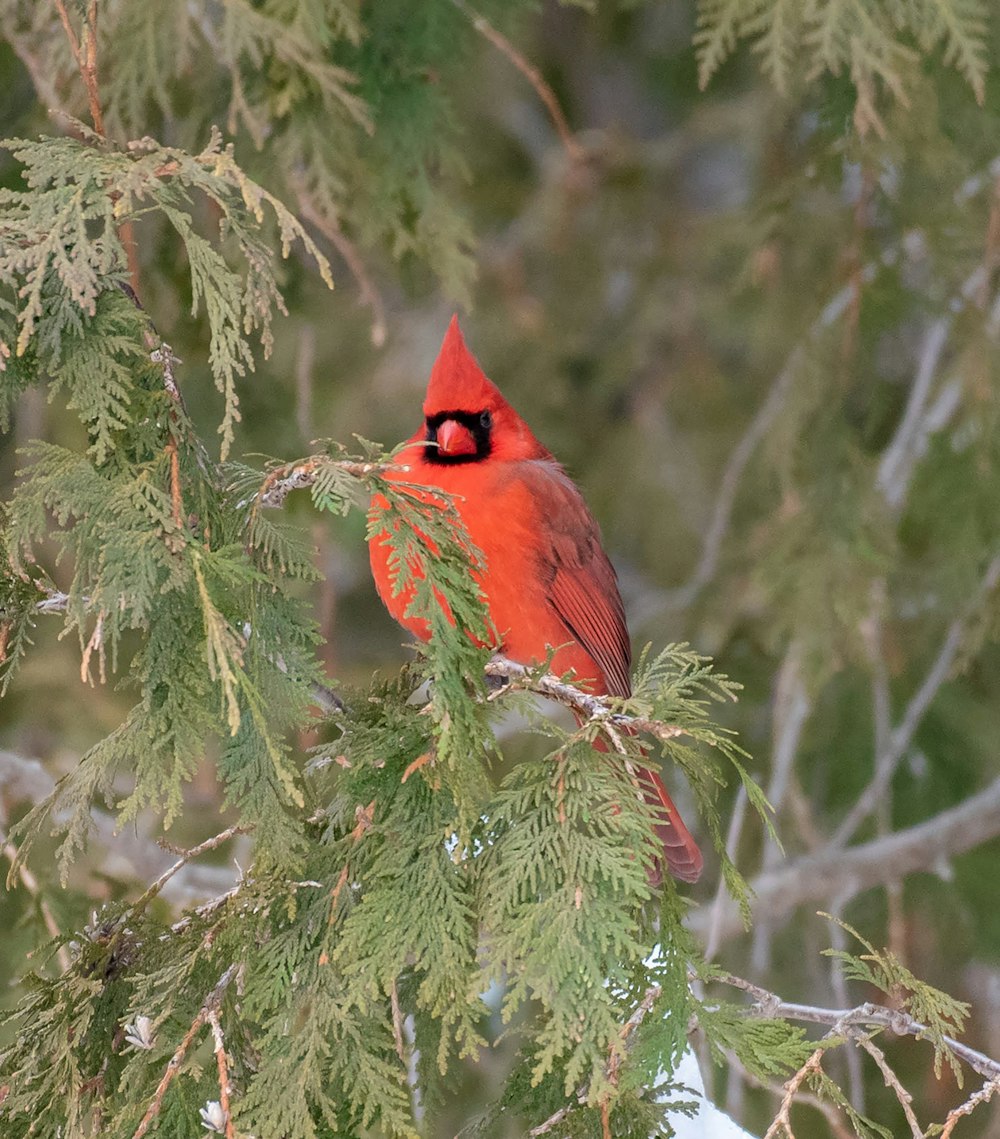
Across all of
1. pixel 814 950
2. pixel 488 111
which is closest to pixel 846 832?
pixel 814 950

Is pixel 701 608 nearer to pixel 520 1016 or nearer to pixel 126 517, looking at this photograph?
pixel 520 1016

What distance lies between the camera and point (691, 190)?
224 inches

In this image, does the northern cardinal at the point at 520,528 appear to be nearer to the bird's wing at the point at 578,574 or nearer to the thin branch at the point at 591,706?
the bird's wing at the point at 578,574

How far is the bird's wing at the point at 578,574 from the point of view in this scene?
105 inches

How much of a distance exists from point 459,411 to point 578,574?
365mm

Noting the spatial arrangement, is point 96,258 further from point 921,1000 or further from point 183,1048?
point 921,1000

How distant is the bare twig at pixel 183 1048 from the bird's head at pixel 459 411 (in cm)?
126

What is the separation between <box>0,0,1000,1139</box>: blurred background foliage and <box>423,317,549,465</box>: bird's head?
4.1 inches

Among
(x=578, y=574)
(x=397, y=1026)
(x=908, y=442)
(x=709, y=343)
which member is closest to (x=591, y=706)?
(x=397, y=1026)

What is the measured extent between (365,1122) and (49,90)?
159 centimetres

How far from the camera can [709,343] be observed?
200 inches

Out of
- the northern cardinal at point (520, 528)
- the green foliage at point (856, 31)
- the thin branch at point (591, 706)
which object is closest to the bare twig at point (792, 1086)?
the thin branch at point (591, 706)

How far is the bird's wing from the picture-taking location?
266 cm

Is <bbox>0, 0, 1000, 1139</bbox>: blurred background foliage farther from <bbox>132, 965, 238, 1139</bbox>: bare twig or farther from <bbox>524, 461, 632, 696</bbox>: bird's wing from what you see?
<bbox>132, 965, 238, 1139</bbox>: bare twig
